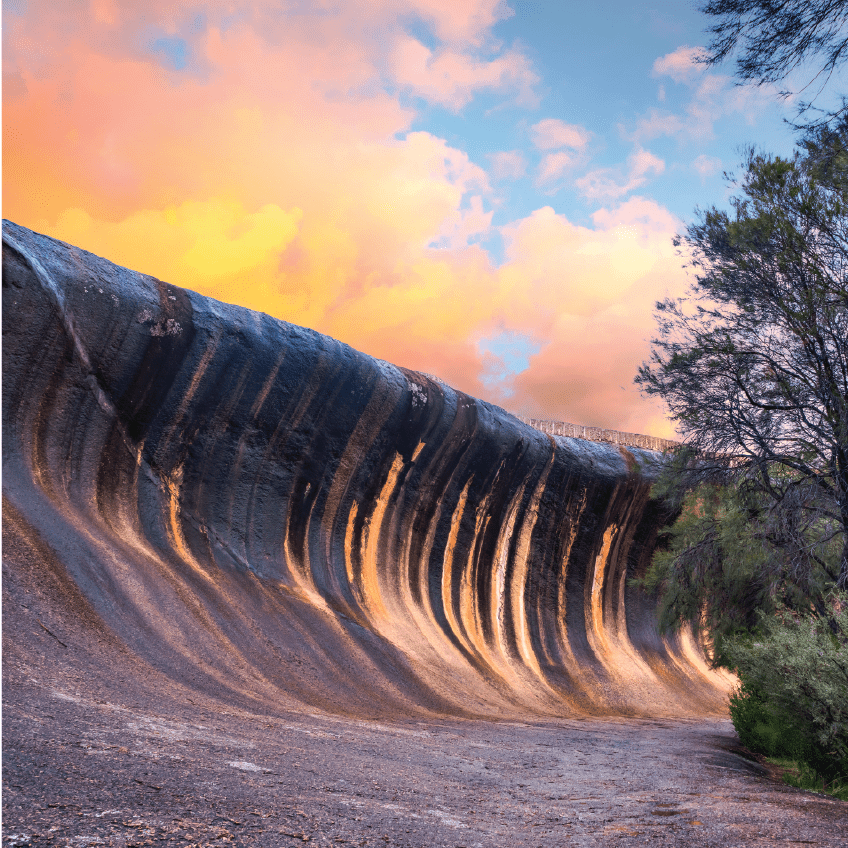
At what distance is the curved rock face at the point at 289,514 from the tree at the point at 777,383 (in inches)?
219

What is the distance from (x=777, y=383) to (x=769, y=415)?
594mm

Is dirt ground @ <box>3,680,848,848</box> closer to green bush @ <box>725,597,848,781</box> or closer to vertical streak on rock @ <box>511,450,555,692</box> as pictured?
green bush @ <box>725,597,848,781</box>

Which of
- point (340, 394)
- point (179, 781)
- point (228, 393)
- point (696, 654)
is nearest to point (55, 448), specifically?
point (228, 393)

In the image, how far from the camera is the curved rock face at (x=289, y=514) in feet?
34.3

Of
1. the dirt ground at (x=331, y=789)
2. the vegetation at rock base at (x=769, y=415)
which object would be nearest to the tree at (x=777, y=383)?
the vegetation at rock base at (x=769, y=415)

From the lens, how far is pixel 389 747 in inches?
301

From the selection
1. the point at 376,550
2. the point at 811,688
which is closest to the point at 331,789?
the point at 811,688

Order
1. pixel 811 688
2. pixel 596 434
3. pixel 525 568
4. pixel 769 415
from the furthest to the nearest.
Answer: pixel 596 434 → pixel 525 568 → pixel 769 415 → pixel 811 688

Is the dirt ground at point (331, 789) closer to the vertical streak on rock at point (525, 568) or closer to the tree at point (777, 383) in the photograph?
the tree at point (777, 383)

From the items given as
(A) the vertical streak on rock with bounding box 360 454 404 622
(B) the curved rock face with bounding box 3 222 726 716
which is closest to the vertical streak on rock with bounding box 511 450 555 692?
(B) the curved rock face with bounding box 3 222 726 716

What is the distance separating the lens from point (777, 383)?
11.8m

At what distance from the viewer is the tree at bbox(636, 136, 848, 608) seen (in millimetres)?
10797

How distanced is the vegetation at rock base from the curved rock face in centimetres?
483

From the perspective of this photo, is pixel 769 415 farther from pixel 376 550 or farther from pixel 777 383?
pixel 376 550
